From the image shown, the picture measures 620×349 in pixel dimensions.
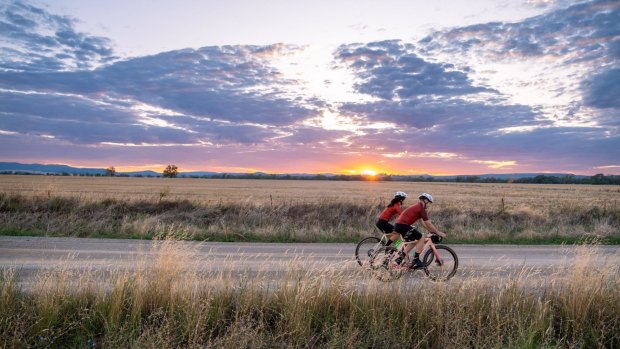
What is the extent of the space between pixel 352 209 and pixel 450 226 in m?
4.59

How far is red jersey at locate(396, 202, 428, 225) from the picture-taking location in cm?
945

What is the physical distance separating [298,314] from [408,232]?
430 centimetres

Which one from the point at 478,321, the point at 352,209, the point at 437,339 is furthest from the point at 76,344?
the point at 352,209

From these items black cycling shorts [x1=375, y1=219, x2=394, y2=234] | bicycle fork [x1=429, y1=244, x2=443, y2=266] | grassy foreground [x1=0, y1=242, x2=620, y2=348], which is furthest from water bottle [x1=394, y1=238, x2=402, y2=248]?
grassy foreground [x1=0, y1=242, x2=620, y2=348]

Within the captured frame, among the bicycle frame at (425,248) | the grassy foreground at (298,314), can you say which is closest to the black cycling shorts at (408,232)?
the bicycle frame at (425,248)

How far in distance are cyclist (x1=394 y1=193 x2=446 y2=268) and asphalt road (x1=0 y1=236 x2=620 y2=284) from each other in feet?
3.36

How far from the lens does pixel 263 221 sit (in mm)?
18922

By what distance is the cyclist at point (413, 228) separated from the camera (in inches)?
367

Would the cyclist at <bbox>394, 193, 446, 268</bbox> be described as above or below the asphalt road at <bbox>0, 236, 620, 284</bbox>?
above

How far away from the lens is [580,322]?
6.48m

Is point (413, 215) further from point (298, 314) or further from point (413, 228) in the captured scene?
point (298, 314)

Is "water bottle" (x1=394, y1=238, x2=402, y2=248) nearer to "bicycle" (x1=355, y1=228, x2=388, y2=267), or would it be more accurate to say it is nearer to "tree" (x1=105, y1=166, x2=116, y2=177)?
"bicycle" (x1=355, y1=228, x2=388, y2=267)

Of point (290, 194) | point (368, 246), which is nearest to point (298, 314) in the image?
point (368, 246)

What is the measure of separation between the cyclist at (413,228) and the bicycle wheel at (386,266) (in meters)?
0.34
